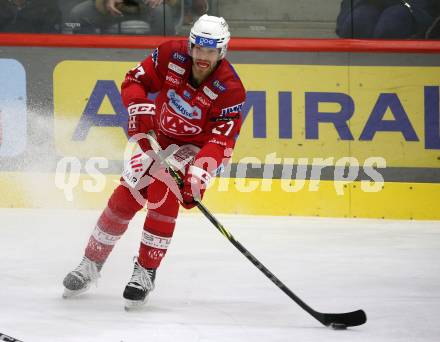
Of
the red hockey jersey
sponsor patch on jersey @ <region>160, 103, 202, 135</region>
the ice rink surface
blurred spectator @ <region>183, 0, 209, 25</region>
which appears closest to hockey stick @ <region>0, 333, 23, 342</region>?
the ice rink surface

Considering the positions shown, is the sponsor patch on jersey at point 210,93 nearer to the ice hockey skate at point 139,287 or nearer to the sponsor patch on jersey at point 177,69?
the sponsor patch on jersey at point 177,69

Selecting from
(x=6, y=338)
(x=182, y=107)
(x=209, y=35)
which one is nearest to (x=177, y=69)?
(x=182, y=107)

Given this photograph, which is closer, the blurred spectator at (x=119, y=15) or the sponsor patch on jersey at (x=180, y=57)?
the sponsor patch on jersey at (x=180, y=57)

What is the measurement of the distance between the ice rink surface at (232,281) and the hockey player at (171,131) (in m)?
0.18

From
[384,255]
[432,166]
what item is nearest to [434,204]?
[432,166]

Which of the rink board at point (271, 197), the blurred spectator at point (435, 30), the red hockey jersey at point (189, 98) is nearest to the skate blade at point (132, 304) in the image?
the red hockey jersey at point (189, 98)

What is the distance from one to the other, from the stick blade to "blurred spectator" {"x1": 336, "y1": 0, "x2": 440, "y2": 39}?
2.85 metres

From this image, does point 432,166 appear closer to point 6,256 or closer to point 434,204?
point 434,204

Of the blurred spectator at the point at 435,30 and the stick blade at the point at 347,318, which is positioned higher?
the blurred spectator at the point at 435,30

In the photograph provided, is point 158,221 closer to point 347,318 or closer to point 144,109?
point 144,109

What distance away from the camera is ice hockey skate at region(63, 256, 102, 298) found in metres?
4.73

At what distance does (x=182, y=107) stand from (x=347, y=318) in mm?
1168

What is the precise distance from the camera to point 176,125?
4812 mm

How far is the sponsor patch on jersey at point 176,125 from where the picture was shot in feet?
15.7
